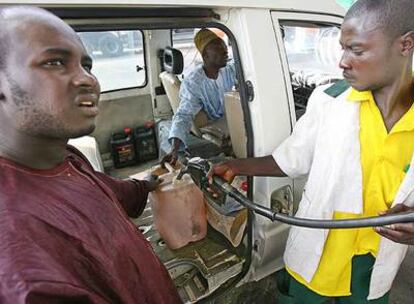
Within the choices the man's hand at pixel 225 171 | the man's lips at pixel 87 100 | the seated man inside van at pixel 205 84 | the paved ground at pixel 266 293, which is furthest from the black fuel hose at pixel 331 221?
the seated man inside van at pixel 205 84

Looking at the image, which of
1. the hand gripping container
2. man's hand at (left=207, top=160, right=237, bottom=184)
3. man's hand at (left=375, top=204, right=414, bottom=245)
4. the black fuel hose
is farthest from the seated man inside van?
man's hand at (left=375, top=204, right=414, bottom=245)

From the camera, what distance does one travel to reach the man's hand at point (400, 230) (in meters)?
1.03

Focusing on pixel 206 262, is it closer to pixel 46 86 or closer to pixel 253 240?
pixel 253 240

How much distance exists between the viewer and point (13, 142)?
27.5 inches

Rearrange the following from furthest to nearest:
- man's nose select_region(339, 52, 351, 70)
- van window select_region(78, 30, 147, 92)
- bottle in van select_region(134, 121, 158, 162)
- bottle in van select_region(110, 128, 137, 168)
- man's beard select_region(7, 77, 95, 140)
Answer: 1. bottle in van select_region(134, 121, 158, 162)
2. bottle in van select_region(110, 128, 137, 168)
3. van window select_region(78, 30, 147, 92)
4. man's nose select_region(339, 52, 351, 70)
5. man's beard select_region(7, 77, 95, 140)

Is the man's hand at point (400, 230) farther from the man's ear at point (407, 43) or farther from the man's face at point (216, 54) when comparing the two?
the man's face at point (216, 54)

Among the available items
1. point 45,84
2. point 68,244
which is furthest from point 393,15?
point 68,244

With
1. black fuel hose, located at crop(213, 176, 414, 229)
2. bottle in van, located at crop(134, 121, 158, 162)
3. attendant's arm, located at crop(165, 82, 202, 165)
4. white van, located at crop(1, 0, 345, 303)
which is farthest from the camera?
bottle in van, located at crop(134, 121, 158, 162)

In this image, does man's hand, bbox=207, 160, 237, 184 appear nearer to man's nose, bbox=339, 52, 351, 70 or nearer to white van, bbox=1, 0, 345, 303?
white van, bbox=1, 0, 345, 303

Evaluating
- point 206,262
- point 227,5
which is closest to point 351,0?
point 227,5

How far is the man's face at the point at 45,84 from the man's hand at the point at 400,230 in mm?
1064

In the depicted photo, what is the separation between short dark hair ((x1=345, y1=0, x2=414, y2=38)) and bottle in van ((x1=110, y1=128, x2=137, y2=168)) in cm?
310

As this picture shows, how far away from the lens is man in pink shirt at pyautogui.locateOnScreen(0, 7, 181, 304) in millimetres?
580

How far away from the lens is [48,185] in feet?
2.41
